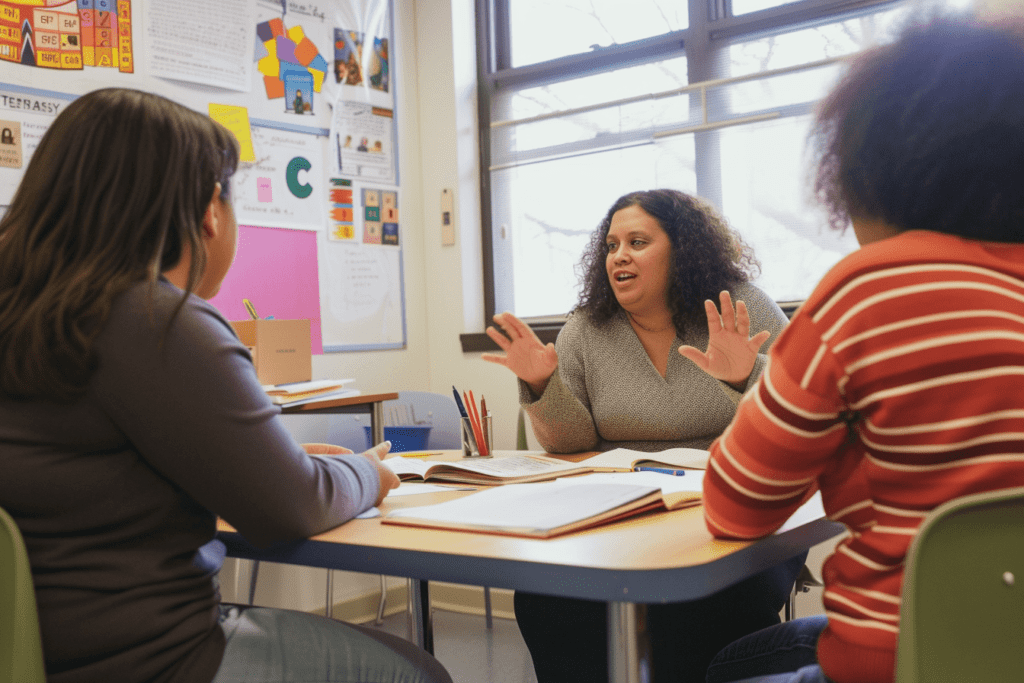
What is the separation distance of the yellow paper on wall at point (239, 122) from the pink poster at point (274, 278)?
263 mm

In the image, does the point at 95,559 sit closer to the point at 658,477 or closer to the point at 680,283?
the point at 658,477

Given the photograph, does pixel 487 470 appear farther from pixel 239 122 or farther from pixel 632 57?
pixel 632 57

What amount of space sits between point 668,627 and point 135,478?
885mm

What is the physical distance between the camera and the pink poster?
293 centimetres

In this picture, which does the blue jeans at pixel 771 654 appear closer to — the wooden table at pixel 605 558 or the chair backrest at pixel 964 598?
the wooden table at pixel 605 558

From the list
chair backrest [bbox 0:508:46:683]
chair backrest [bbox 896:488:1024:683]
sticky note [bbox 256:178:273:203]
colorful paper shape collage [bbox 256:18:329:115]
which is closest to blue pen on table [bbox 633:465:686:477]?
chair backrest [bbox 896:488:1024:683]

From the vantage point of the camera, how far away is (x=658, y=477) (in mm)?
1300

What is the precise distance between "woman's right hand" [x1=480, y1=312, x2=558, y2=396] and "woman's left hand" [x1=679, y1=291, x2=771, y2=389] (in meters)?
0.33

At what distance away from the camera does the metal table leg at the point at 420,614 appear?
149 centimetres

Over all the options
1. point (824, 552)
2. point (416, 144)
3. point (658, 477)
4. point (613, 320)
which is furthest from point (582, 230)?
point (658, 477)

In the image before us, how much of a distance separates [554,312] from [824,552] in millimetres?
1409

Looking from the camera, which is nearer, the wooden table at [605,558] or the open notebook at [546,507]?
the wooden table at [605,558]

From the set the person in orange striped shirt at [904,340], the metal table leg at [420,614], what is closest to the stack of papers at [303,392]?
the metal table leg at [420,614]

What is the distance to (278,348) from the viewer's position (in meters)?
2.58
